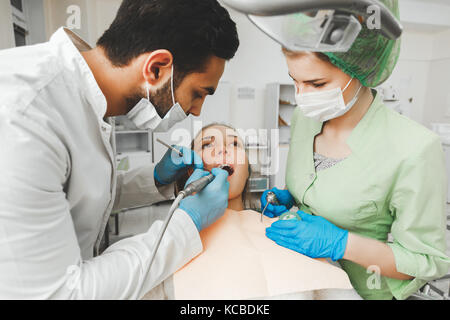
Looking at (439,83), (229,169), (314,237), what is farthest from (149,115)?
(439,83)

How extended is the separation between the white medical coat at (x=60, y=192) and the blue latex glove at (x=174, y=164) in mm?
330

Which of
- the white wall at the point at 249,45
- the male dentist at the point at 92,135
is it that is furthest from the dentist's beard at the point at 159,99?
the white wall at the point at 249,45

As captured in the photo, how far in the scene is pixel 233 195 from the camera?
43.6 inches

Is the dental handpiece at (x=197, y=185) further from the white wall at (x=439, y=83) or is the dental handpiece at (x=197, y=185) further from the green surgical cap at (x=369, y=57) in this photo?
the white wall at (x=439, y=83)

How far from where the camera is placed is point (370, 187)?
2.37 feet

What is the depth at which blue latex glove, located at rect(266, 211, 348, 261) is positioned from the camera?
70cm

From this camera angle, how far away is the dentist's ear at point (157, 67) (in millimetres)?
670

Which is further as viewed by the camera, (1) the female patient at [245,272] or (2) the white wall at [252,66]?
(2) the white wall at [252,66]

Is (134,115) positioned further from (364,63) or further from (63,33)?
(364,63)

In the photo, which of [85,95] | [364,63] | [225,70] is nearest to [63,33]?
[85,95]

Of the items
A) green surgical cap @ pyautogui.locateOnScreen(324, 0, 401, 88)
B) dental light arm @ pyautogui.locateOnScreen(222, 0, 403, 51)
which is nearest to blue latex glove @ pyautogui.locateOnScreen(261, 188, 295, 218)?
green surgical cap @ pyautogui.locateOnScreen(324, 0, 401, 88)

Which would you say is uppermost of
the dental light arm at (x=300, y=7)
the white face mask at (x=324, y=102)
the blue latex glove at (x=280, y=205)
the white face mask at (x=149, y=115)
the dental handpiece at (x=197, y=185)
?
the dental light arm at (x=300, y=7)

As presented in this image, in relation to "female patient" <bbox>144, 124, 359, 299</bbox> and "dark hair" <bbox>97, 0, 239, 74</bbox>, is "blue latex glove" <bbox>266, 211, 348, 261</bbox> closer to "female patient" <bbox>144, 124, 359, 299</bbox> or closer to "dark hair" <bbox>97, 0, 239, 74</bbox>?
"female patient" <bbox>144, 124, 359, 299</bbox>

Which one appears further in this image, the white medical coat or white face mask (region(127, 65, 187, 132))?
white face mask (region(127, 65, 187, 132))
